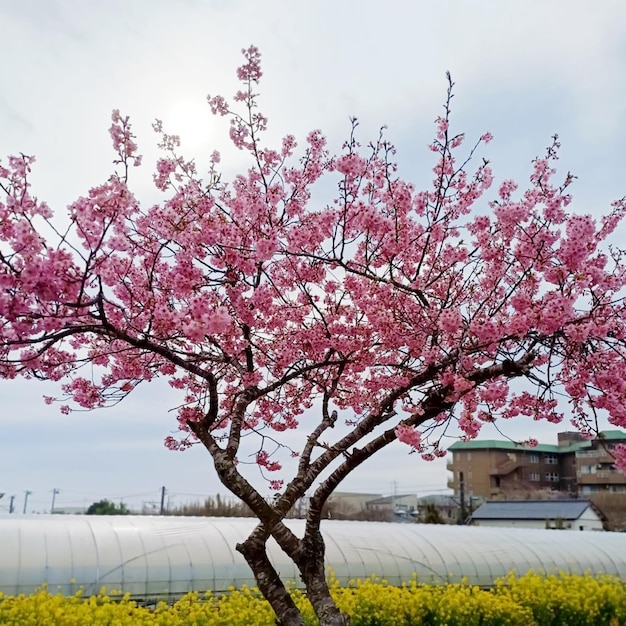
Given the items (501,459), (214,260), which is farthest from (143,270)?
(501,459)

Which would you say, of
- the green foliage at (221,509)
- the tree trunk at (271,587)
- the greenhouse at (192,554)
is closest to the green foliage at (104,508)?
the green foliage at (221,509)

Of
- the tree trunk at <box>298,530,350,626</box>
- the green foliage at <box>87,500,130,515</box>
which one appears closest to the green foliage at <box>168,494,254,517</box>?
the green foliage at <box>87,500,130,515</box>

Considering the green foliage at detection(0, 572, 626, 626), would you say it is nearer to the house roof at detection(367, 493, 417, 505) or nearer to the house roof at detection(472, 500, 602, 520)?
the house roof at detection(472, 500, 602, 520)

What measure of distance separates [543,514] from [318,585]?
27.7 meters

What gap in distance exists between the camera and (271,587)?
5547 mm

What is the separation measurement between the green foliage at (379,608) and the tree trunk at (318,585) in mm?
3079

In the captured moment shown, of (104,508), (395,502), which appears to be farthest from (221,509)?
(395,502)

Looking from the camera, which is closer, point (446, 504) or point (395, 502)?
point (446, 504)

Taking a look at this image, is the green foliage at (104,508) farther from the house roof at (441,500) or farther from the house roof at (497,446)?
the house roof at (497,446)

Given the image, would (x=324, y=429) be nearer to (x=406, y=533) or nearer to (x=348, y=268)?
(x=348, y=268)

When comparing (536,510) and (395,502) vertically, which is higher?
(395,502)

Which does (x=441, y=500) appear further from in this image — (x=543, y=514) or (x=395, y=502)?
(x=543, y=514)

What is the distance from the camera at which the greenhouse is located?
10.8 m

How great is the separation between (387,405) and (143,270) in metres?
2.42
